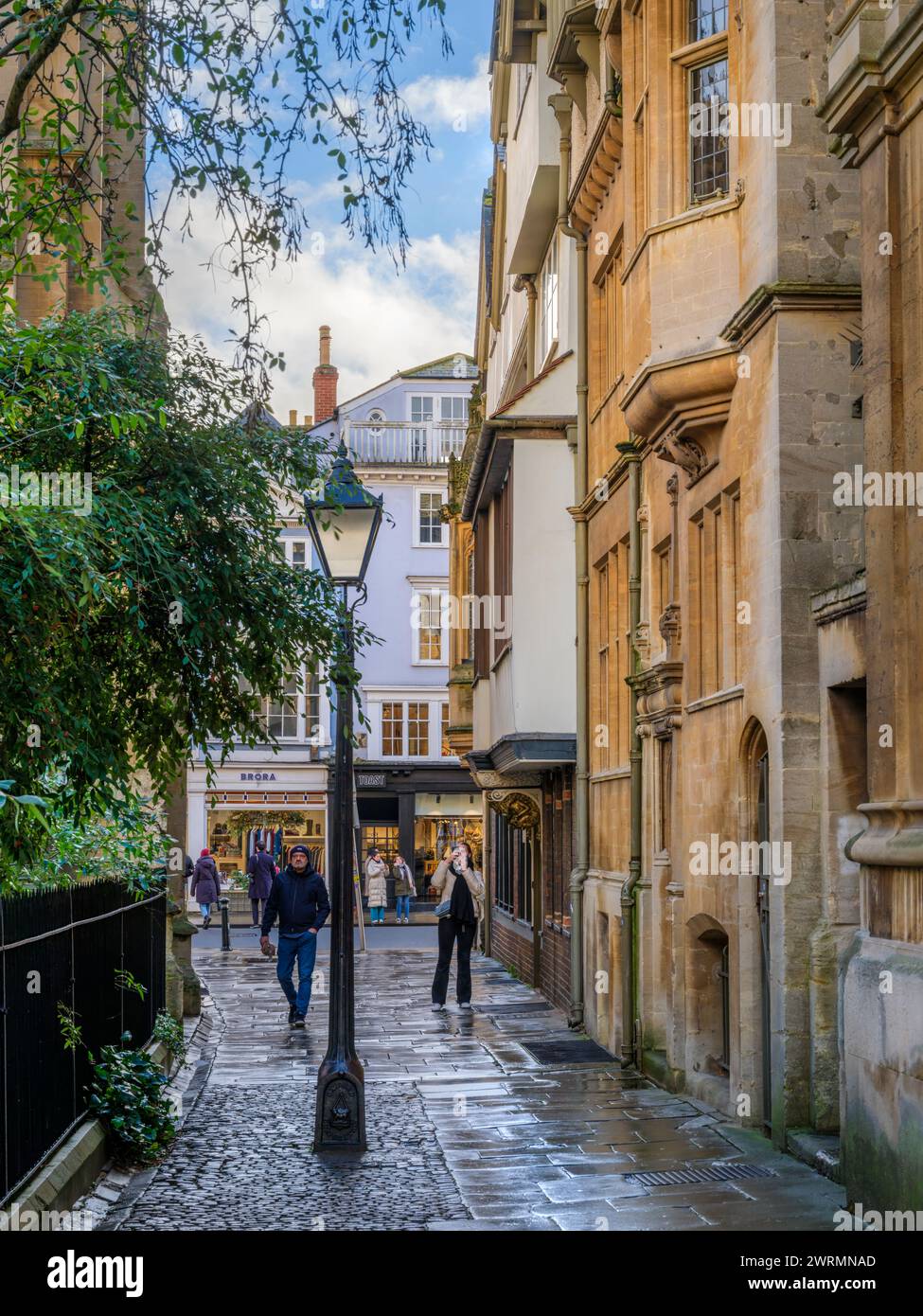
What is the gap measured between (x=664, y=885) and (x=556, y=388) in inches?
298

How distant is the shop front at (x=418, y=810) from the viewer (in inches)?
2078

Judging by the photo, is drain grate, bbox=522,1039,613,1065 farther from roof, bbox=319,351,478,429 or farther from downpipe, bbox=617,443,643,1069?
roof, bbox=319,351,478,429

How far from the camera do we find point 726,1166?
1008cm

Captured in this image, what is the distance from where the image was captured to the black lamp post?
36.3 ft

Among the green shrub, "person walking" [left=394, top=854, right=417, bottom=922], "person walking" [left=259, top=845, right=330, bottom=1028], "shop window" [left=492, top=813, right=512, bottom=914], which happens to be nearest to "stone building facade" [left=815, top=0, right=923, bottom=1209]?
the green shrub

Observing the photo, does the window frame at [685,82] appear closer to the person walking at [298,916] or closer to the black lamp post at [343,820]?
the black lamp post at [343,820]

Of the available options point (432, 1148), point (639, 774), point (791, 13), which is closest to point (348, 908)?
point (432, 1148)

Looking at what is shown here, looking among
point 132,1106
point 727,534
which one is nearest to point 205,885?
point 727,534

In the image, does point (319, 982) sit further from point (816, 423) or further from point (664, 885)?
point (816, 423)

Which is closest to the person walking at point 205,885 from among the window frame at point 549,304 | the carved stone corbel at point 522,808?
the carved stone corbel at point 522,808

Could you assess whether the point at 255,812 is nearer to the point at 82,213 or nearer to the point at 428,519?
the point at 428,519

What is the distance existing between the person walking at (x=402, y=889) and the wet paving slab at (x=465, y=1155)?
27218 mm

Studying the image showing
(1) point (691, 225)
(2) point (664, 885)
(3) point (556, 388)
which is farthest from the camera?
(3) point (556, 388)
